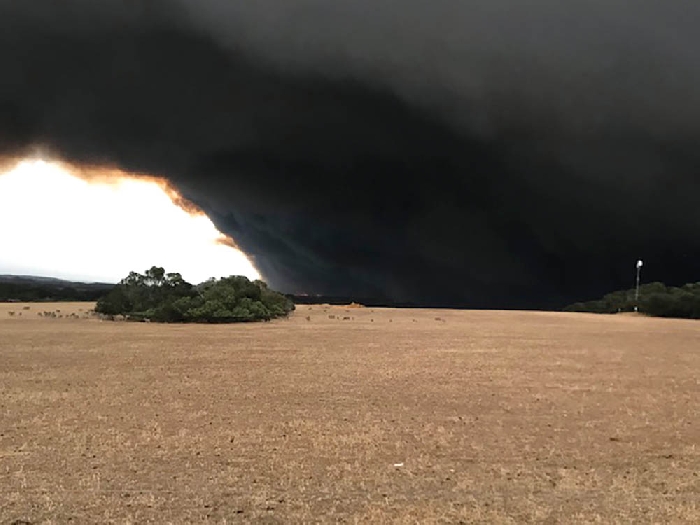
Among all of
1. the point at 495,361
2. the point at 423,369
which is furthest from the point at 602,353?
the point at 423,369

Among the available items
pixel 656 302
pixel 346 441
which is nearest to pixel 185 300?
pixel 346 441

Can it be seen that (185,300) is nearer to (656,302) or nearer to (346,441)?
(346,441)

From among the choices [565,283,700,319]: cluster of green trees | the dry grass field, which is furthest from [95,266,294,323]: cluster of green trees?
[565,283,700,319]: cluster of green trees

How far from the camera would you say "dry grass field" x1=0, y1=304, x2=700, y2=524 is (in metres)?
7.06

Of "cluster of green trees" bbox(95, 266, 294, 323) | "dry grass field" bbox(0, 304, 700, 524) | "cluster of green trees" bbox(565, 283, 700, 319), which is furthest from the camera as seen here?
"cluster of green trees" bbox(565, 283, 700, 319)

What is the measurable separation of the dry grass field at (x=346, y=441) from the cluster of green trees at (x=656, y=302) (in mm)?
48381

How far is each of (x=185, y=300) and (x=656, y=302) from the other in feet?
164

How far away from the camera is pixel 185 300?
45938 millimetres

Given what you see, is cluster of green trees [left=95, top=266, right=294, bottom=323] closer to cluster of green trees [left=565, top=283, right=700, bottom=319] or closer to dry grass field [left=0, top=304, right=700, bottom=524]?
dry grass field [left=0, top=304, right=700, bottom=524]

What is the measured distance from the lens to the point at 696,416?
1260 centimetres

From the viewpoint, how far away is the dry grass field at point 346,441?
7.06 meters

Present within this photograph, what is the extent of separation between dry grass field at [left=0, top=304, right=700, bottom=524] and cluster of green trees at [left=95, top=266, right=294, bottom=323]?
2333 cm

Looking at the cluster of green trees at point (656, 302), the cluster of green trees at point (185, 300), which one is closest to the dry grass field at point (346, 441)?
the cluster of green trees at point (185, 300)

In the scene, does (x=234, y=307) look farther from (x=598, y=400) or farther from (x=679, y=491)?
(x=679, y=491)
